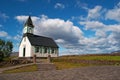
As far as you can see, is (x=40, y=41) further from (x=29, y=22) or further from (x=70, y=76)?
(x=70, y=76)

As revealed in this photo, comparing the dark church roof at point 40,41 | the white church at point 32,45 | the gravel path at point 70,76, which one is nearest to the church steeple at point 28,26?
the white church at point 32,45

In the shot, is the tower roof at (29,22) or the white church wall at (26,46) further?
the tower roof at (29,22)

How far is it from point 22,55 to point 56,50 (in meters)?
11.4

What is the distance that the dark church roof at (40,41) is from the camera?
5125 centimetres

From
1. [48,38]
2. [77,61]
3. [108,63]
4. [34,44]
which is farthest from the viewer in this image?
[48,38]

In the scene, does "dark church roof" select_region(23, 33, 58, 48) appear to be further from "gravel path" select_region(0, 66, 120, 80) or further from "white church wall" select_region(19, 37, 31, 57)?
"gravel path" select_region(0, 66, 120, 80)

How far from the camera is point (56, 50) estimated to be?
5697 centimetres

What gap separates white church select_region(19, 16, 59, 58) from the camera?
50.5m

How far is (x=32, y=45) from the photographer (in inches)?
1969

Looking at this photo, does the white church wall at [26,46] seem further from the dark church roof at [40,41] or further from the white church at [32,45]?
the dark church roof at [40,41]

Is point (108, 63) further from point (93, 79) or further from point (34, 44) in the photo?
point (34, 44)

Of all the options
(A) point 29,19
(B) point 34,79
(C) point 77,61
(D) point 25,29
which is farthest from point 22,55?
(B) point 34,79

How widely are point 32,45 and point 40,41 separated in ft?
13.9

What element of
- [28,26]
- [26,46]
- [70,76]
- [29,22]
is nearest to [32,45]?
[26,46]
